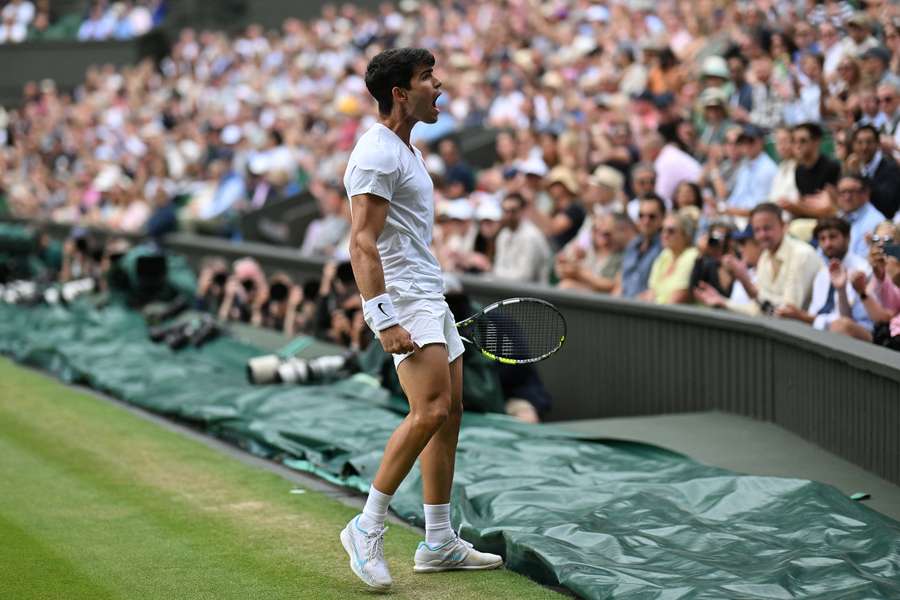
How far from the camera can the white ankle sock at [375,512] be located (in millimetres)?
5492

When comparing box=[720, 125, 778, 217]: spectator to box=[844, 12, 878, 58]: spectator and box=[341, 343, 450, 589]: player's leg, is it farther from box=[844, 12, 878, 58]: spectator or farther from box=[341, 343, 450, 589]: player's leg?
box=[341, 343, 450, 589]: player's leg

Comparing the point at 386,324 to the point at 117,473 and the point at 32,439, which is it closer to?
the point at 117,473

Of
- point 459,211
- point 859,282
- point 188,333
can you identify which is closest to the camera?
point 859,282

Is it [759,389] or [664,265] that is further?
[664,265]

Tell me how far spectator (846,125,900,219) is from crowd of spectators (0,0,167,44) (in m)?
22.6

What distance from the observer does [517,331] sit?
19.9 feet

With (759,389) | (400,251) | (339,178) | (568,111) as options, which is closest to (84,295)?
(339,178)

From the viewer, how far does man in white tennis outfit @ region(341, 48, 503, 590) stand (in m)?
5.33

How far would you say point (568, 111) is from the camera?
16.6 meters

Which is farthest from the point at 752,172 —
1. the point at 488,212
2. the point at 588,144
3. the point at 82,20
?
the point at 82,20

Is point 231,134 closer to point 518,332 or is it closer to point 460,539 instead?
point 518,332

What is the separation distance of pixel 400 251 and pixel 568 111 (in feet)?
37.3

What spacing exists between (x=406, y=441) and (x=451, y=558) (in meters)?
0.60

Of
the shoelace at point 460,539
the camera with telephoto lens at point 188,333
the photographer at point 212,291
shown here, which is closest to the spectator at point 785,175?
the camera with telephoto lens at point 188,333
